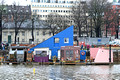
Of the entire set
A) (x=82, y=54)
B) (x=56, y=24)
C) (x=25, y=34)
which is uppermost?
(x=56, y=24)

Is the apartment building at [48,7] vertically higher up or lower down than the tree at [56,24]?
higher up

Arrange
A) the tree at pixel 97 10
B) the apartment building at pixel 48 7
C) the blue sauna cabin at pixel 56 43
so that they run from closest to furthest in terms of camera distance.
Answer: the blue sauna cabin at pixel 56 43
the tree at pixel 97 10
the apartment building at pixel 48 7

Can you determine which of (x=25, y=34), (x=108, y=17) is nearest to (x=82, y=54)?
(x=108, y=17)

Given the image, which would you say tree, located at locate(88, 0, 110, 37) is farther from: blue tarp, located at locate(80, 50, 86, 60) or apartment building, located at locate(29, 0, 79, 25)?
apartment building, located at locate(29, 0, 79, 25)

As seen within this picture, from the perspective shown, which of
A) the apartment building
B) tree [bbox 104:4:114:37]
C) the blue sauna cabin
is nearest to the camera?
the blue sauna cabin

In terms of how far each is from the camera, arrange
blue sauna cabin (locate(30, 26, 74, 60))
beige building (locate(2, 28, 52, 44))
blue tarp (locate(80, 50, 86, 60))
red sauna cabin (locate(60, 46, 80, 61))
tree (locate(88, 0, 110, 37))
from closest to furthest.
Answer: red sauna cabin (locate(60, 46, 80, 61)), blue tarp (locate(80, 50, 86, 60)), blue sauna cabin (locate(30, 26, 74, 60)), tree (locate(88, 0, 110, 37)), beige building (locate(2, 28, 52, 44))

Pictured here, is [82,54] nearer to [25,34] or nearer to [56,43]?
[56,43]

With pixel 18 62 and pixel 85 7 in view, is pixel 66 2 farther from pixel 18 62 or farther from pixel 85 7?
pixel 18 62

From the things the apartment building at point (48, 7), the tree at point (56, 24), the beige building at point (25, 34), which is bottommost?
the beige building at point (25, 34)

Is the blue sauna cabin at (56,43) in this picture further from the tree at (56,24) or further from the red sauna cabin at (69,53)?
the tree at (56,24)

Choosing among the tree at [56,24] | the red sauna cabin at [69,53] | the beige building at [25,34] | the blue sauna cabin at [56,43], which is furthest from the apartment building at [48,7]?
the red sauna cabin at [69,53]

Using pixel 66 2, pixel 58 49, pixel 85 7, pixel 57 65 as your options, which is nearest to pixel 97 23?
pixel 85 7

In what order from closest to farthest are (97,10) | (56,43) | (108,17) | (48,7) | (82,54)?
(82,54) → (56,43) → (97,10) → (108,17) → (48,7)

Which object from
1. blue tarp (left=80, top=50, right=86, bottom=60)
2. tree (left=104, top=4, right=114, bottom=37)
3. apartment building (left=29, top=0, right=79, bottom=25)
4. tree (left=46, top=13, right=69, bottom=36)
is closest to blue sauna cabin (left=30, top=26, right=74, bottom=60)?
blue tarp (left=80, top=50, right=86, bottom=60)
